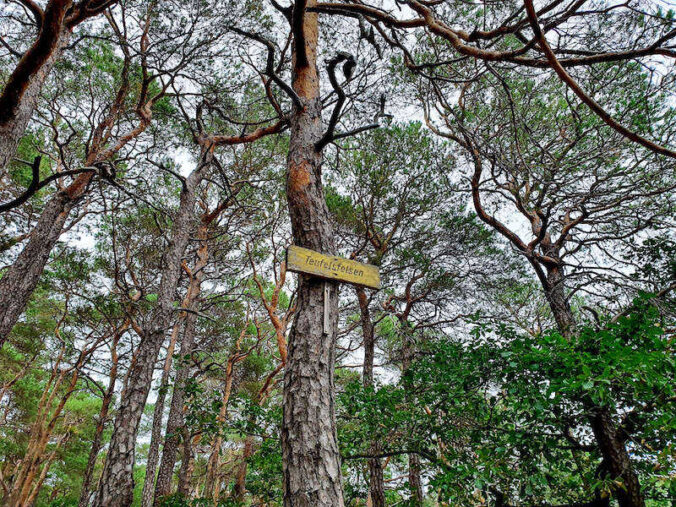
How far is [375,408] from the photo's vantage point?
321 cm

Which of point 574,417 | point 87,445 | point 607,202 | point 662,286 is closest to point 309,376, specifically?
point 574,417

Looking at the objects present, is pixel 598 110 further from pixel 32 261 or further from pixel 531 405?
pixel 32 261

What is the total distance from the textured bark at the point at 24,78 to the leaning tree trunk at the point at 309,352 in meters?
1.21

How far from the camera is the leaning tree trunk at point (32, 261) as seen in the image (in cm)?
374

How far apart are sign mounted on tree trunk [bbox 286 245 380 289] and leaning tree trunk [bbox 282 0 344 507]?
0.09 meters

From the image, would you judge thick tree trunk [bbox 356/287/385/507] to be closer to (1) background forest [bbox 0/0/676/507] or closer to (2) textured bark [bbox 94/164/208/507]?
(1) background forest [bbox 0/0/676/507]

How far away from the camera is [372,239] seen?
21.0ft

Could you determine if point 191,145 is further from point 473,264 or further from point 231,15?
point 473,264

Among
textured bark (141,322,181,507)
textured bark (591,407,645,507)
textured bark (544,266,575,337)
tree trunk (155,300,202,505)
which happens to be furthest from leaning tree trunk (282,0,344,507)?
tree trunk (155,300,202,505)

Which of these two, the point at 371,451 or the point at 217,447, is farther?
the point at 217,447

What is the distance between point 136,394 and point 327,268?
2552 millimetres

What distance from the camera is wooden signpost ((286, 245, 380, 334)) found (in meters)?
1.76

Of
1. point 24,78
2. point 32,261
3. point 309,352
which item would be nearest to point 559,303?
point 309,352

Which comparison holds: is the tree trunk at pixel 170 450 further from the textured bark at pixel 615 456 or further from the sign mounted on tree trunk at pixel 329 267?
the textured bark at pixel 615 456
